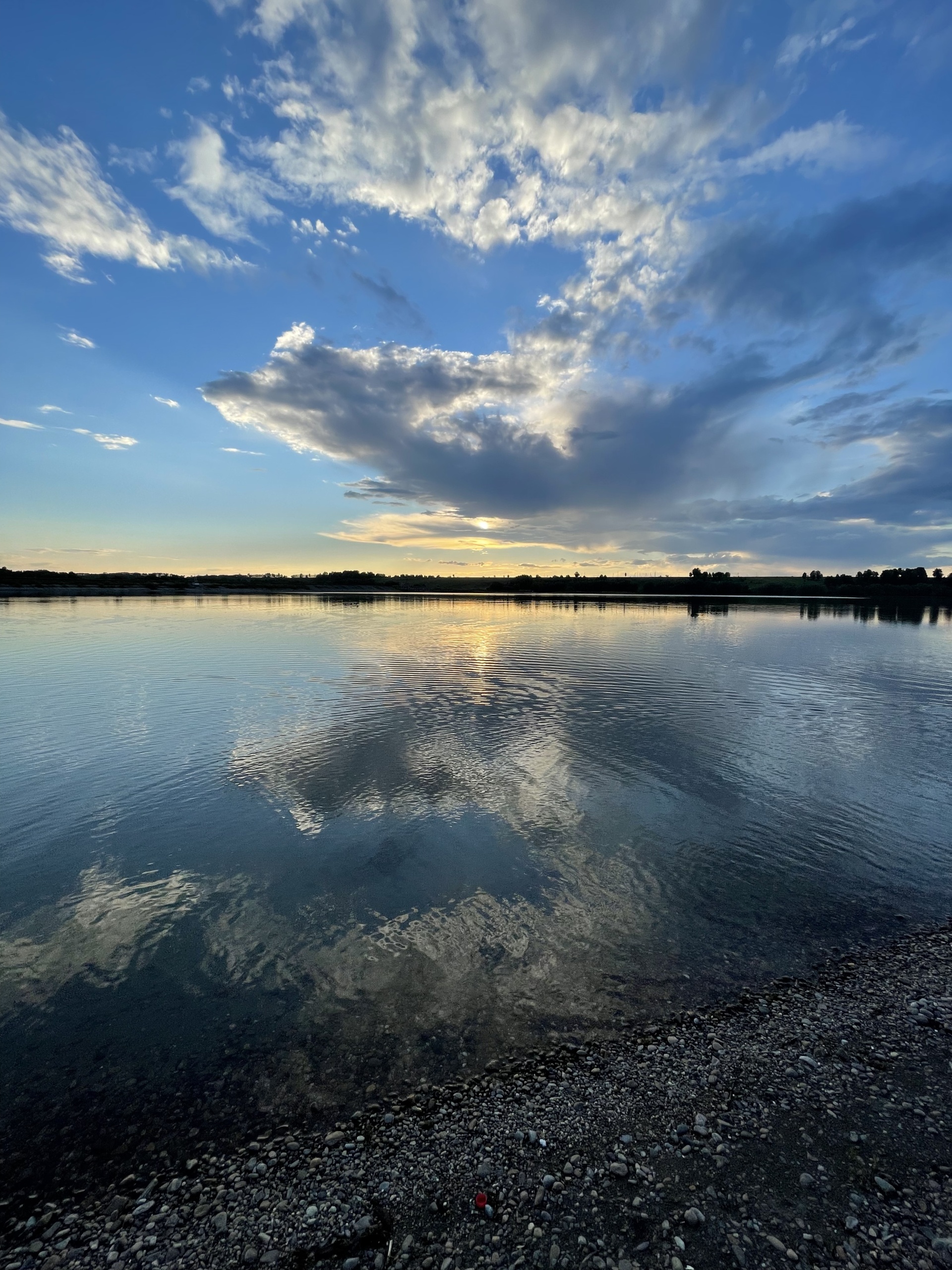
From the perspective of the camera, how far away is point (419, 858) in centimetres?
1203

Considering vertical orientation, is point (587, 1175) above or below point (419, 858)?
above

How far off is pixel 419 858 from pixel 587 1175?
7164 mm

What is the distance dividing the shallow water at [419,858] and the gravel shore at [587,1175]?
847 mm

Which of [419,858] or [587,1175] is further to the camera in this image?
[419,858]

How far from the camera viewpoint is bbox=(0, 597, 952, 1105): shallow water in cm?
763

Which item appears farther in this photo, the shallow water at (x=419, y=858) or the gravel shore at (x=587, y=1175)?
the shallow water at (x=419, y=858)

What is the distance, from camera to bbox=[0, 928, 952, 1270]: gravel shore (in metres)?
4.63

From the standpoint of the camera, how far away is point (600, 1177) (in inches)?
208

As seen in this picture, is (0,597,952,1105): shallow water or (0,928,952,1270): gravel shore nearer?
(0,928,952,1270): gravel shore

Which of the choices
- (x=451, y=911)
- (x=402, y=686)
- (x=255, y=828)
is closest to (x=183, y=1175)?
(x=451, y=911)

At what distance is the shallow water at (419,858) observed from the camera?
25.0 ft

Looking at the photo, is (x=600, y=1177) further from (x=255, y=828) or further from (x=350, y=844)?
(x=255, y=828)

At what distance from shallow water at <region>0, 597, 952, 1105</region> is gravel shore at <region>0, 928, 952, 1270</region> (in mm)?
847

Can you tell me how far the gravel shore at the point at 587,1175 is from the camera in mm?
4633
